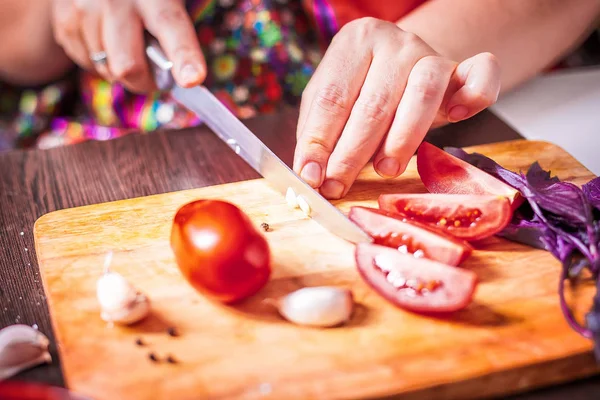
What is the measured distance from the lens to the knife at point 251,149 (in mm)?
1259

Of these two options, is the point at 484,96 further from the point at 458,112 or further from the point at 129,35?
the point at 129,35

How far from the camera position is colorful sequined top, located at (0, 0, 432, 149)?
2.04m

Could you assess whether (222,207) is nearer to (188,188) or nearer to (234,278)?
(234,278)

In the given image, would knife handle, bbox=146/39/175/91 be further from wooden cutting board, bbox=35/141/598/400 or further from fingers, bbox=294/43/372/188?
wooden cutting board, bbox=35/141/598/400

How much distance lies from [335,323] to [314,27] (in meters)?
1.32

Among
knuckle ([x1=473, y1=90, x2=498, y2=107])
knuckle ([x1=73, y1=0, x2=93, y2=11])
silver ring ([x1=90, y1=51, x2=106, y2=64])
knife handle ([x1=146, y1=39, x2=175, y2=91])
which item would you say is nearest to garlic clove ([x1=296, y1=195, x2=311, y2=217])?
knuckle ([x1=473, y1=90, x2=498, y2=107])

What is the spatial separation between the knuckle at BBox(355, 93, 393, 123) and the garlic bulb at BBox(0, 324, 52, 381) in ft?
2.58

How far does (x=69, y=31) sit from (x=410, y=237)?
4.44 ft

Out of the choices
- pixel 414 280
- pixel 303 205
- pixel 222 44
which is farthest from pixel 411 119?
pixel 222 44

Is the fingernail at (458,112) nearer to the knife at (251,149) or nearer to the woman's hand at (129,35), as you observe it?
the knife at (251,149)

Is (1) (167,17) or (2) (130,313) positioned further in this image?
(1) (167,17)

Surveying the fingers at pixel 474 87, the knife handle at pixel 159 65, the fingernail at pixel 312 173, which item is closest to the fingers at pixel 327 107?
the fingernail at pixel 312 173

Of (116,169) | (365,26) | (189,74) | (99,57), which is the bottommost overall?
(116,169)

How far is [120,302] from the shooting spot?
1.03 m
